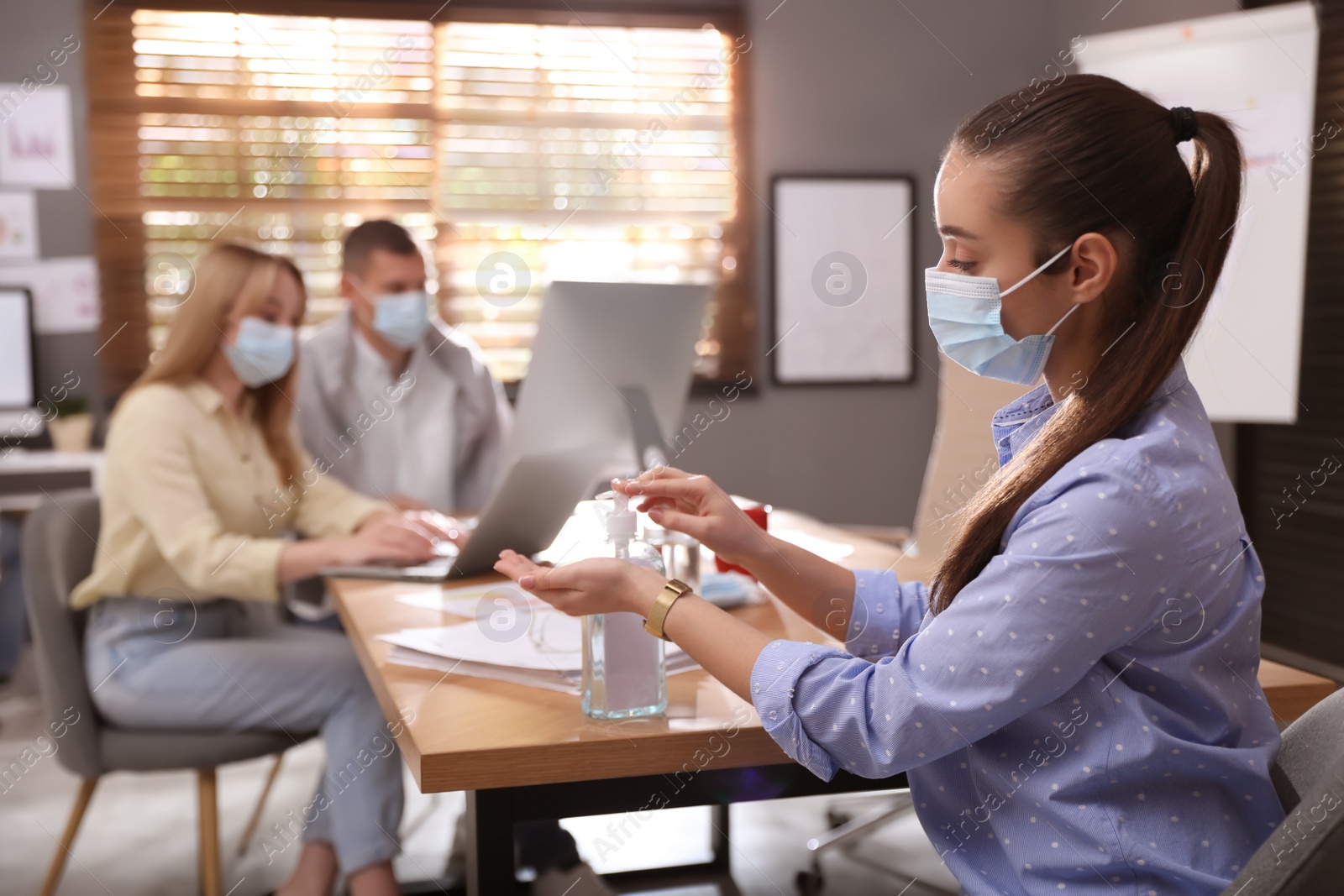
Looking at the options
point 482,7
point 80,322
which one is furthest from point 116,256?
point 482,7

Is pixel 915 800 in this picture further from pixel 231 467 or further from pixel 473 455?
pixel 473 455

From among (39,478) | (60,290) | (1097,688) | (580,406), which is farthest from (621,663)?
(60,290)

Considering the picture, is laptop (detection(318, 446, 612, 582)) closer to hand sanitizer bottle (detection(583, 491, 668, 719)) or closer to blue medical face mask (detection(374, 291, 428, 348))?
hand sanitizer bottle (detection(583, 491, 668, 719))

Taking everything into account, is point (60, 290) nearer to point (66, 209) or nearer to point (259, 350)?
point (66, 209)

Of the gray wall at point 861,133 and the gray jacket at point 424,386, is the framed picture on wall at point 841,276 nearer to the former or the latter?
the gray wall at point 861,133

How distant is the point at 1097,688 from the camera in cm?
88

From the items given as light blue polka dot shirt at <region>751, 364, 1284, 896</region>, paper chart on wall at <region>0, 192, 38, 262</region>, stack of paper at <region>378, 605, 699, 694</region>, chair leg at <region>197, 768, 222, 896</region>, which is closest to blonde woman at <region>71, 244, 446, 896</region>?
chair leg at <region>197, 768, 222, 896</region>

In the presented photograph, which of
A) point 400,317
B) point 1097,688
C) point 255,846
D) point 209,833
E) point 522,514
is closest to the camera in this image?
point 1097,688

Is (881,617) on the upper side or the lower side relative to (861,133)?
lower

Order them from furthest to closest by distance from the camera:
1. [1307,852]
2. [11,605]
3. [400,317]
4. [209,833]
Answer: [11,605]
[400,317]
[209,833]
[1307,852]

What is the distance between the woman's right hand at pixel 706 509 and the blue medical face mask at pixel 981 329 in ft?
0.86

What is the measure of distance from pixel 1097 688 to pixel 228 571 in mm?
1377

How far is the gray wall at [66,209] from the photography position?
383 centimetres

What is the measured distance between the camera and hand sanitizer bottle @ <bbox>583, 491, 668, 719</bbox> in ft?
3.42
